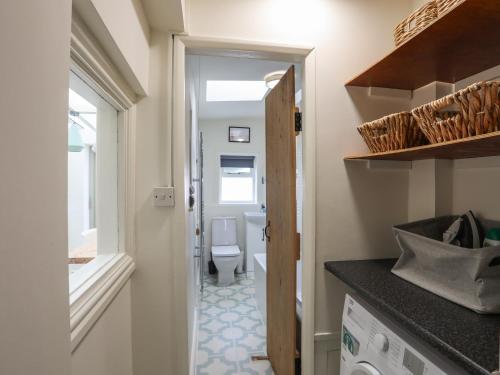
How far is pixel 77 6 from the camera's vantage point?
63cm

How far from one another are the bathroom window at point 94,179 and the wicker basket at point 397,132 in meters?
1.20

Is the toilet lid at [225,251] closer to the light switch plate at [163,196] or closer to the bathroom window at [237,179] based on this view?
the bathroom window at [237,179]

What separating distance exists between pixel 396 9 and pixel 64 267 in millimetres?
1920

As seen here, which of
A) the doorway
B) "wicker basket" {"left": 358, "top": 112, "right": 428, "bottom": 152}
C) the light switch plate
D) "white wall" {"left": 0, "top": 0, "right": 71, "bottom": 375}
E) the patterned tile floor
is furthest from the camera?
the doorway

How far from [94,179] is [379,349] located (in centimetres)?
131

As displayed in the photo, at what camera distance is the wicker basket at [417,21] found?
932 mm

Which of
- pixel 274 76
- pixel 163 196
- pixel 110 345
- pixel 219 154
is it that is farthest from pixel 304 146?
pixel 219 154

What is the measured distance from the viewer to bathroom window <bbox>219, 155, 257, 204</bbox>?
4.05m

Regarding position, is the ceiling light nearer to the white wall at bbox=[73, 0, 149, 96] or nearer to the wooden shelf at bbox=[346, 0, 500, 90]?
the wooden shelf at bbox=[346, 0, 500, 90]

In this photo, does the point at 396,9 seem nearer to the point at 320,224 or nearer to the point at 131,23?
the point at 320,224

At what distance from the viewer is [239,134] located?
156 inches

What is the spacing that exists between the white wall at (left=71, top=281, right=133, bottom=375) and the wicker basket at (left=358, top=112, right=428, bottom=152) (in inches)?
51.9

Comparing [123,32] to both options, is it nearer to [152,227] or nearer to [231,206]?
[152,227]

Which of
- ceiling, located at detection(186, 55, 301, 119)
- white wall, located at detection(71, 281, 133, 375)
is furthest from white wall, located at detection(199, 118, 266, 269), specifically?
white wall, located at detection(71, 281, 133, 375)
